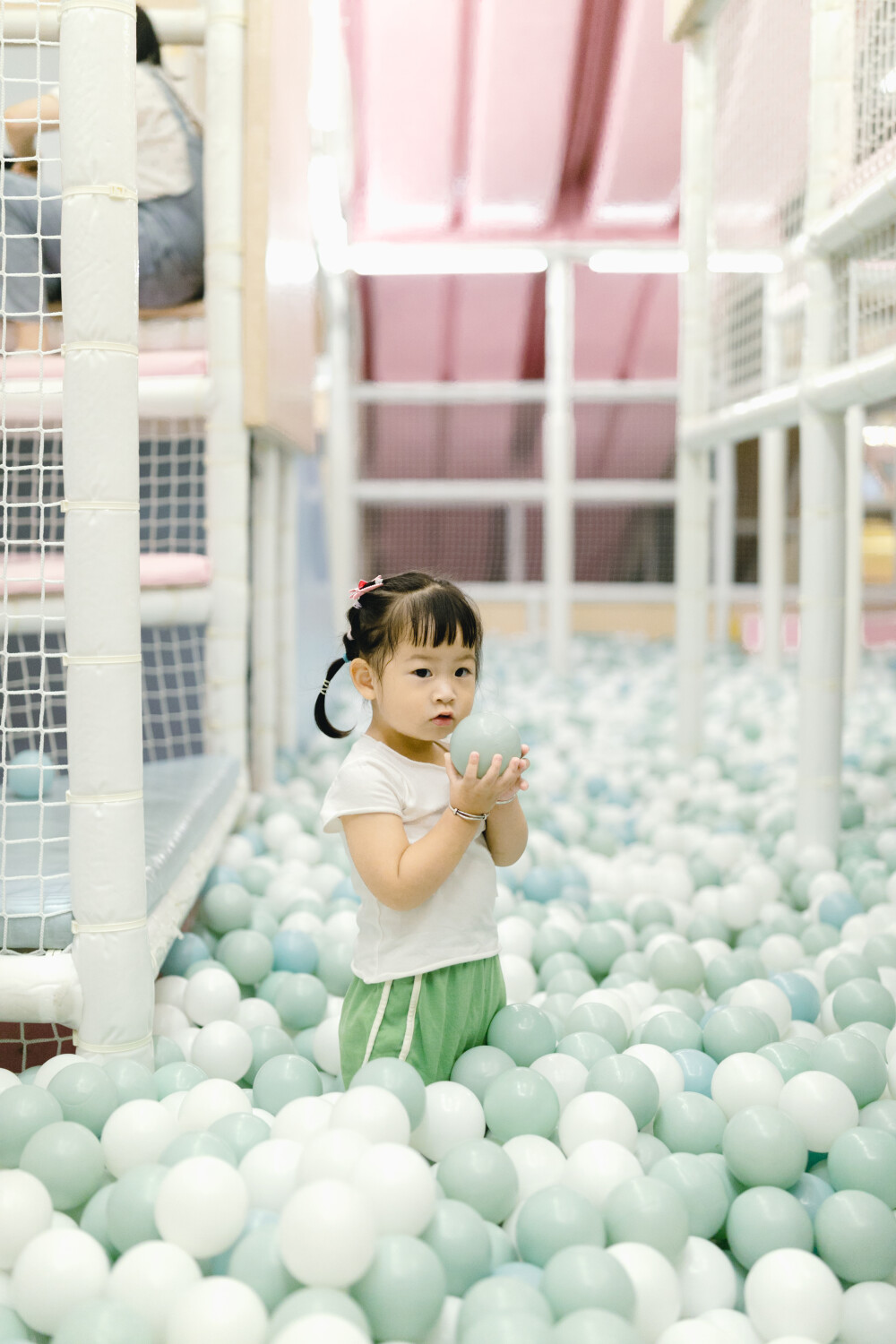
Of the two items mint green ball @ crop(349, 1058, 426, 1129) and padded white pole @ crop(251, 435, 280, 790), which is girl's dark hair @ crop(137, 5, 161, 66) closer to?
padded white pole @ crop(251, 435, 280, 790)

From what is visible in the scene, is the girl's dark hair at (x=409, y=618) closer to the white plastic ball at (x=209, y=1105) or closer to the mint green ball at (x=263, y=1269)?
the white plastic ball at (x=209, y=1105)

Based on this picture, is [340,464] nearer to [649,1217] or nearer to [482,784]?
[482,784]

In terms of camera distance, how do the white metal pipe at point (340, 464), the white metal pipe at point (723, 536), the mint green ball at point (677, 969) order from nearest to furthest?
the mint green ball at point (677, 969) → the white metal pipe at point (340, 464) → the white metal pipe at point (723, 536)

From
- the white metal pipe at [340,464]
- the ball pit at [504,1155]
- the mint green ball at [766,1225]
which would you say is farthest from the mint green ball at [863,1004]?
the white metal pipe at [340,464]

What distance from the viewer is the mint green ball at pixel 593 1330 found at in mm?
685

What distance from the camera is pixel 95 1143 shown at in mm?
912

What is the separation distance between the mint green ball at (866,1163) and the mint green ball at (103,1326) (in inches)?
21.1

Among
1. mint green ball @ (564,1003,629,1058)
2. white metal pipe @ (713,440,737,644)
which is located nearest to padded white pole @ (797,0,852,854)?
mint green ball @ (564,1003,629,1058)

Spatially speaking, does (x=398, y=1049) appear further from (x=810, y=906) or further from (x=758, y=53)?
(x=758, y=53)

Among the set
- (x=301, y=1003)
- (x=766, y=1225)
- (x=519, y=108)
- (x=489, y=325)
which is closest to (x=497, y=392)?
(x=489, y=325)

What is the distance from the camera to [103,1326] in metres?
0.70

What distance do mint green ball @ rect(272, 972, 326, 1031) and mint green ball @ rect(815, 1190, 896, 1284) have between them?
639mm

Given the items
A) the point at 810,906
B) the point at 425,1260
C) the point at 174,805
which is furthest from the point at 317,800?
the point at 425,1260

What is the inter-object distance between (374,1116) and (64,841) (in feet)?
1.99
